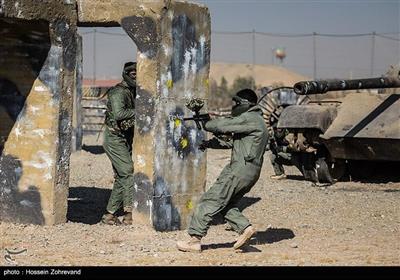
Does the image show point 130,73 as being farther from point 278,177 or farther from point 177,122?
point 278,177

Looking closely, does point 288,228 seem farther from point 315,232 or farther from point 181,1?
point 181,1

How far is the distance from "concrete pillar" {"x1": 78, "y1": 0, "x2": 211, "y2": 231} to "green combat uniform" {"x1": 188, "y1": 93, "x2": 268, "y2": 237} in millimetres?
1164

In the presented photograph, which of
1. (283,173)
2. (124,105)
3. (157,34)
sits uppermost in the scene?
(157,34)

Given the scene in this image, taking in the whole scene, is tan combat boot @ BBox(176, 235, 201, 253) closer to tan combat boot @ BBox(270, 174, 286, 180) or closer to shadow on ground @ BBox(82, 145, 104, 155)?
tan combat boot @ BBox(270, 174, 286, 180)

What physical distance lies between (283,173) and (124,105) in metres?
6.56

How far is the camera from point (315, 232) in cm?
828

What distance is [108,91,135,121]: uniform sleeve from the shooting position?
27.2 ft

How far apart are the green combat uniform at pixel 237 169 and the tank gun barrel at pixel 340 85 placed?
291 centimetres

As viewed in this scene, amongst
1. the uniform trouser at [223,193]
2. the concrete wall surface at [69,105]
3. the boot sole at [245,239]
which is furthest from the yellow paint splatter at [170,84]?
the boot sole at [245,239]

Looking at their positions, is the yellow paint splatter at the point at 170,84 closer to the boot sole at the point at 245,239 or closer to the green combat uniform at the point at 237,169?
the green combat uniform at the point at 237,169

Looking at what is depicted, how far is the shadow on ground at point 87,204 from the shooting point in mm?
9000

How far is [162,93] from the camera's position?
25.8 ft

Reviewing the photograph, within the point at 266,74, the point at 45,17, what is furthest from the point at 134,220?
the point at 266,74

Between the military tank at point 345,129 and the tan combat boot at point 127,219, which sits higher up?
the military tank at point 345,129
